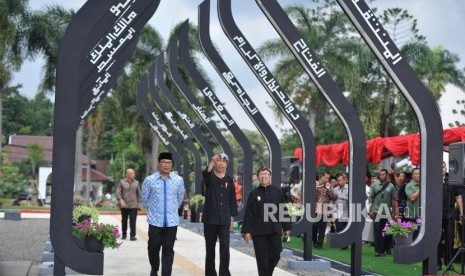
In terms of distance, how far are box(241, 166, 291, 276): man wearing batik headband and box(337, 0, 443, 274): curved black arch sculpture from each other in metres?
1.47

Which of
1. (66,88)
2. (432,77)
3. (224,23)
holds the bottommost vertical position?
(66,88)

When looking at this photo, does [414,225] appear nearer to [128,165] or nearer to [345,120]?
[345,120]

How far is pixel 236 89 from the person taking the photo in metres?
20.1

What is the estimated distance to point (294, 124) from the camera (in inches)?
626

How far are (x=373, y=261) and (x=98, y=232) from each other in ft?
24.3

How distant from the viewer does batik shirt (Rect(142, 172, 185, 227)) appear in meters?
11.3

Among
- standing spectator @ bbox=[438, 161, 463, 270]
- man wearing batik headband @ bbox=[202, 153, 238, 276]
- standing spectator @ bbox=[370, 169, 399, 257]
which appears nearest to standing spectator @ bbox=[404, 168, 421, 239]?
standing spectator @ bbox=[438, 161, 463, 270]

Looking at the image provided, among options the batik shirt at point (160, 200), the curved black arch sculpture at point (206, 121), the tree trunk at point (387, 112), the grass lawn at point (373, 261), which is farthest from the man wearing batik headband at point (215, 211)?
the tree trunk at point (387, 112)

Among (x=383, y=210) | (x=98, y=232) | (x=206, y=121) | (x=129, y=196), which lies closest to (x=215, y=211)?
(x=98, y=232)

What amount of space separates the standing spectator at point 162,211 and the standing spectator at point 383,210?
731 centimetres

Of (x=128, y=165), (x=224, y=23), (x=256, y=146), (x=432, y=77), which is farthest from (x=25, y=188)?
(x=224, y=23)

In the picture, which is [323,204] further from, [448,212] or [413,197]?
[448,212]

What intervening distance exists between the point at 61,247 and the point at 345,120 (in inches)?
217

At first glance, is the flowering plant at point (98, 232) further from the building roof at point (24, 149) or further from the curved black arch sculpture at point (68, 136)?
the building roof at point (24, 149)
